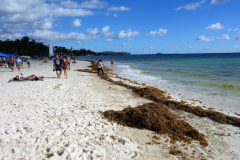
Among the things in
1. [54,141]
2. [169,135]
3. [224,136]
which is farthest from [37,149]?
[224,136]

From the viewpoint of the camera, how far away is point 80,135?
4.32 meters

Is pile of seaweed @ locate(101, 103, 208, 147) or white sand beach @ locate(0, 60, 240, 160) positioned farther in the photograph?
pile of seaweed @ locate(101, 103, 208, 147)

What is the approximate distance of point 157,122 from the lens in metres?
5.13

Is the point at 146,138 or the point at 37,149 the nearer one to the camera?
the point at 37,149

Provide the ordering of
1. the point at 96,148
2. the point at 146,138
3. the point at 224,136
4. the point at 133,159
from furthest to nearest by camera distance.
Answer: the point at 224,136
the point at 146,138
the point at 96,148
the point at 133,159

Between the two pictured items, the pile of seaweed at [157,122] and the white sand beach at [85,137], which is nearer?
the white sand beach at [85,137]

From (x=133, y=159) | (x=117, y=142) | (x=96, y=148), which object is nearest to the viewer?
(x=133, y=159)

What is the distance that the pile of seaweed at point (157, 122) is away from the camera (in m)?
4.64

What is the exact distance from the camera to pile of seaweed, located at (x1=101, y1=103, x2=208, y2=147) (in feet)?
15.2

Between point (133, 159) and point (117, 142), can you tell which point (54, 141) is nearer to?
point (117, 142)

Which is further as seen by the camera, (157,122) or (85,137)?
(157,122)

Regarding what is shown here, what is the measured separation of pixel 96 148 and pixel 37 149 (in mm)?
1257

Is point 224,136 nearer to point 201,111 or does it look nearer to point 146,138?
point 201,111

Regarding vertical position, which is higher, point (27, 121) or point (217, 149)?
point (27, 121)
